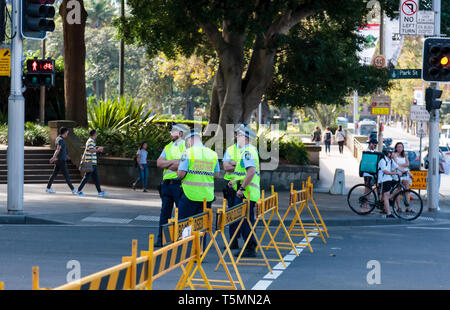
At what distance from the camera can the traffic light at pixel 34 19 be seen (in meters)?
15.8

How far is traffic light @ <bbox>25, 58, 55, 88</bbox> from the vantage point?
1662 cm

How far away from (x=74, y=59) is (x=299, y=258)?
18434 mm

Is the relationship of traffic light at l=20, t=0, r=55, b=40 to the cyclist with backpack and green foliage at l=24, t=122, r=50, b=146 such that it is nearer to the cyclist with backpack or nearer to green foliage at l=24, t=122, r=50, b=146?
the cyclist with backpack

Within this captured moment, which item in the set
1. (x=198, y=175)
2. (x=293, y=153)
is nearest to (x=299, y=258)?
(x=198, y=175)

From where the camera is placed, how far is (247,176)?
38.4ft

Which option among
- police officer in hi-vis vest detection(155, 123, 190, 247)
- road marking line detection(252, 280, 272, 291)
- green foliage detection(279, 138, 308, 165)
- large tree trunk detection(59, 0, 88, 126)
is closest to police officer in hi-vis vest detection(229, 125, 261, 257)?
police officer in hi-vis vest detection(155, 123, 190, 247)

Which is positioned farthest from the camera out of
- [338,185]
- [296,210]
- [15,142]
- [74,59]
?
[74,59]

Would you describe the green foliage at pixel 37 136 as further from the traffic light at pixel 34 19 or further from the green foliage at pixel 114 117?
the traffic light at pixel 34 19

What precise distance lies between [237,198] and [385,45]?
24.0 m

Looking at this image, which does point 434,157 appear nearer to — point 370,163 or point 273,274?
point 370,163

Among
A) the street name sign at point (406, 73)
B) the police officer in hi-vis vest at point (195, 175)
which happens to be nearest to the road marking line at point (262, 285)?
the police officer in hi-vis vest at point (195, 175)

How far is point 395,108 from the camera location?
330 ft
